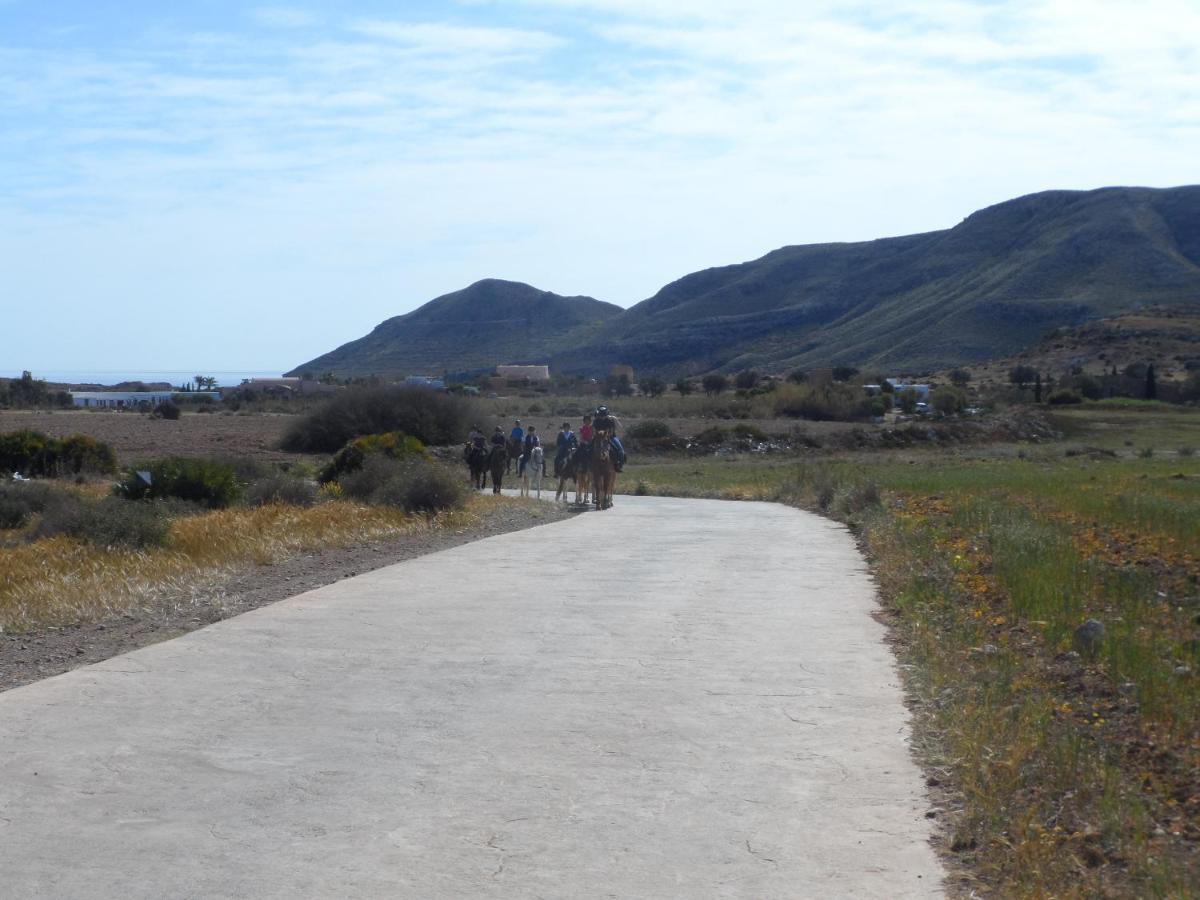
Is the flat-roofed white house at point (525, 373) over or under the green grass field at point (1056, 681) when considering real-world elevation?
over

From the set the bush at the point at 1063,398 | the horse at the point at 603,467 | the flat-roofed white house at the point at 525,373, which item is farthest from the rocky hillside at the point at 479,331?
the horse at the point at 603,467

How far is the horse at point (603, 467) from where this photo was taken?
86.4 ft

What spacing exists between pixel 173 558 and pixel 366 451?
1737 centimetres

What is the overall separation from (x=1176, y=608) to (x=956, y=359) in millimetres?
93286

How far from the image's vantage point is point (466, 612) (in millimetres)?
12453

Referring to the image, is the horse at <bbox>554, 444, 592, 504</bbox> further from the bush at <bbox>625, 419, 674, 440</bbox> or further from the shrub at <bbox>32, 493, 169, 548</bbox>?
the bush at <bbox>625, 419, 674, 440</bbox>

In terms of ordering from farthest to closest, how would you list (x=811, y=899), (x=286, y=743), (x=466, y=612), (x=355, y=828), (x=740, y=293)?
(x=740, y=293) → (x=466, y=612) → (x=286, y=743) → (x=355, y=828) → (x=811, y=899)

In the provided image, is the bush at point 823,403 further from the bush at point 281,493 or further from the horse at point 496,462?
the bush at point 281,493

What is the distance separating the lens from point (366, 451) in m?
32.3

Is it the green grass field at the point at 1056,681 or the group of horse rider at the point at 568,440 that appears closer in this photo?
the green grass field at the point at 1056,681

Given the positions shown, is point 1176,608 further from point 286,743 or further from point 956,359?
point 956,359

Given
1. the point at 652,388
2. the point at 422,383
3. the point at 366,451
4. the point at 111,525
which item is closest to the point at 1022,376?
the point at 652,388

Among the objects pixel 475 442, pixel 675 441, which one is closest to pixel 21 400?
pixel 675 441

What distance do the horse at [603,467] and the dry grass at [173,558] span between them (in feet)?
16.9
